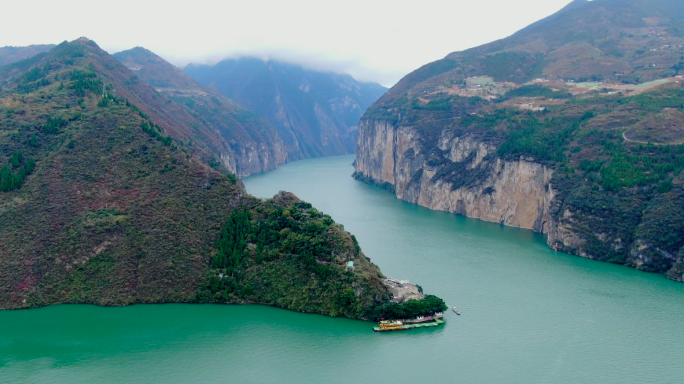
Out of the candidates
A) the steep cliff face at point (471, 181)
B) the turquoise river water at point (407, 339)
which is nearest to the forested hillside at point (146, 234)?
the turquoise river water at point (407, 339)

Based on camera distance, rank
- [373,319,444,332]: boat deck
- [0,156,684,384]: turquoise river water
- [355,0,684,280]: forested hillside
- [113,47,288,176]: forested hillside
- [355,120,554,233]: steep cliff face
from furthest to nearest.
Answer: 1. [113,47,288,176]: forested hillside
2. [355,120,554,233]: steep cliff face
3. [355,0,684,280]: forested hillside
4. [373,319,444,332]: boat deck
5. [0,156,684,384]: turquoise river water

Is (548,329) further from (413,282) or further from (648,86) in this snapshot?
(648,86)

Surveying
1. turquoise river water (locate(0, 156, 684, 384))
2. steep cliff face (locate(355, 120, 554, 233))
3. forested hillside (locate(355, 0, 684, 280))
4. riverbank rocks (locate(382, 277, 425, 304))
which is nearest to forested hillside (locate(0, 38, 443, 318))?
riverbank rocks (locate(382, 277, 425, 304))

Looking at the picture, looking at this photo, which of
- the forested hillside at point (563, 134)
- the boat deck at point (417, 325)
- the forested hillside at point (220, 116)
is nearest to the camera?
the boat deck at point (417, 325)

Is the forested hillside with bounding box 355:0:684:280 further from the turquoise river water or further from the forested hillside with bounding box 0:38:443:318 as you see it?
the forested hillside with bounding box 0:38:443:318

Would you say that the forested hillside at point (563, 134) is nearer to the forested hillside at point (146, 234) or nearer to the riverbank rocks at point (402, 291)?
the riverbank rocks at point (402, 291)

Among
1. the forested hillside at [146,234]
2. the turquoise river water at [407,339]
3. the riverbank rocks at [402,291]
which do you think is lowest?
the turquoise river water at [407,339]

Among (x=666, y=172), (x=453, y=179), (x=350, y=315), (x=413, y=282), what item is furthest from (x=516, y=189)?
(x=350, y=315)
